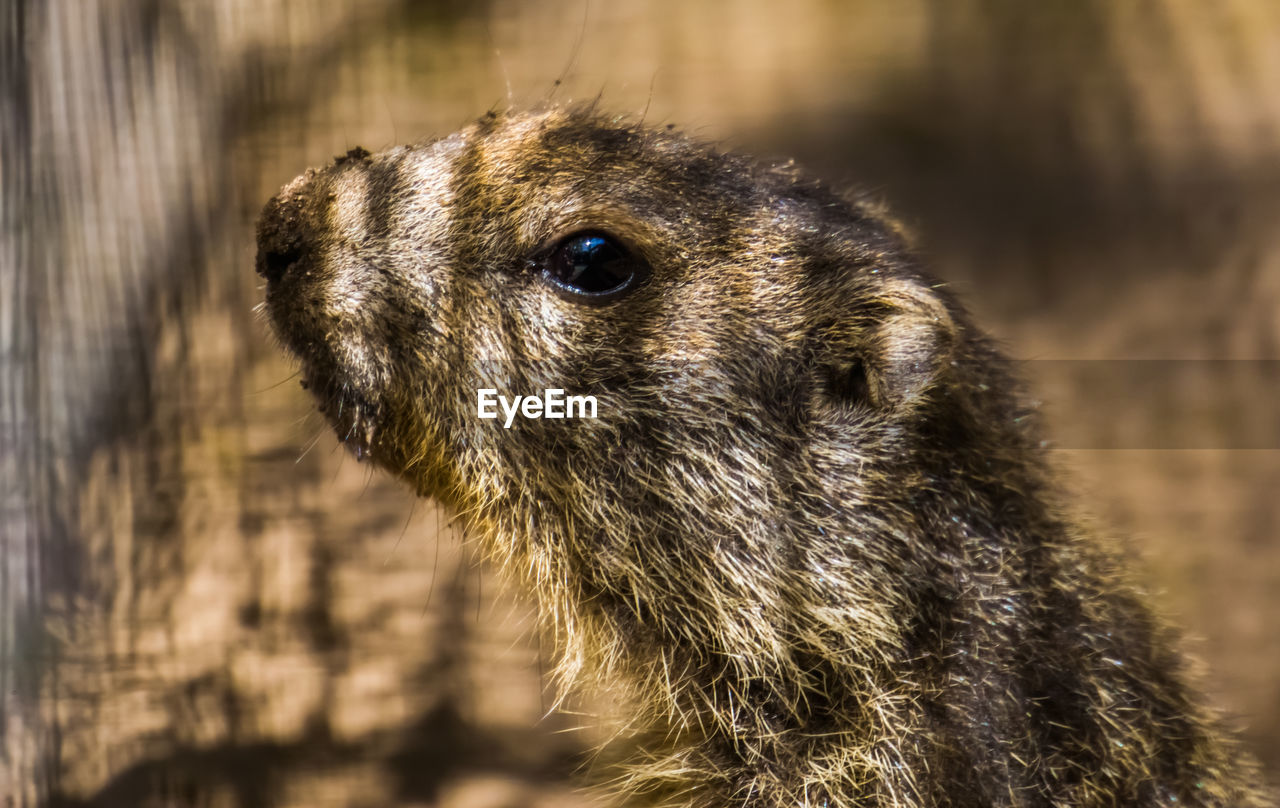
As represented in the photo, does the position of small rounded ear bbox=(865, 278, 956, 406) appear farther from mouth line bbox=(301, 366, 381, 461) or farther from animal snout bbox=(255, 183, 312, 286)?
animal snout bbox=(255, 183, 312, 286)

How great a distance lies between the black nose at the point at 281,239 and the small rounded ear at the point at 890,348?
0.82m

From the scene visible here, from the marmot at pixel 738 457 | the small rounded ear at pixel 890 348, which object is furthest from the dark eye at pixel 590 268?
the small rounded ear at pixel 890 348

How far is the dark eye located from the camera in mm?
1406

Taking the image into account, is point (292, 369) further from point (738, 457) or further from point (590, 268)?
point (738, 457)

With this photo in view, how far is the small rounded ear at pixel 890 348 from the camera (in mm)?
1412

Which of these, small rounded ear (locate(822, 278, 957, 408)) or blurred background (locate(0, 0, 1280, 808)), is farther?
blurred background (locate(0, 0, 1280, 808))

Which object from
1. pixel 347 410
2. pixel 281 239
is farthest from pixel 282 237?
pixel 347 410

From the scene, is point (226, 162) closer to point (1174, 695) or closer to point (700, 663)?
point (700, 663)

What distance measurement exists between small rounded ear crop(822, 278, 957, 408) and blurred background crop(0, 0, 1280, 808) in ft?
0.92

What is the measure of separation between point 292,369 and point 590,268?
57 centimetres

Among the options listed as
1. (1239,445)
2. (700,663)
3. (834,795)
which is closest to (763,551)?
(700,663)

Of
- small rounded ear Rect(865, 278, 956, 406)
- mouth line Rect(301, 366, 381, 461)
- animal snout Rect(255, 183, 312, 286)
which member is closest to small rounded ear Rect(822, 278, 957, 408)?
small rounded ear Rect(865, 278, 956, 406)

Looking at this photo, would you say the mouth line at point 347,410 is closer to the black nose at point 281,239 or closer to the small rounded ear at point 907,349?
the black nose at point 281,239

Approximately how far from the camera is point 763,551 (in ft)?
4.66
